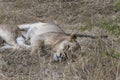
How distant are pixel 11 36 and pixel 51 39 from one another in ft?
2.38

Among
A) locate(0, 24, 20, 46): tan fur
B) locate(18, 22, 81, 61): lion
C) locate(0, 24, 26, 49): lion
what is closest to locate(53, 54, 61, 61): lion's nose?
locate(18, 22, 81, 61): lion

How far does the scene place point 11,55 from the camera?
7.88 m

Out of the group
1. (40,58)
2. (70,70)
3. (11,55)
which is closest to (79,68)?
(70,70)

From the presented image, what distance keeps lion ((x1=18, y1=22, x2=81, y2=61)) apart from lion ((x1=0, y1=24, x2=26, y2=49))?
18 cm

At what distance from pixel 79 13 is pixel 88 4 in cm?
64

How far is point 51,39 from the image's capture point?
8477mm

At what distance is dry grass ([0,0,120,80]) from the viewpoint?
6430mm

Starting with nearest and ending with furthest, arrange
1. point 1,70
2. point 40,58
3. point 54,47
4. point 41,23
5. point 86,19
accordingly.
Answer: point 1,70, point 40,58, point 54,47, point 41,23, point 86,19

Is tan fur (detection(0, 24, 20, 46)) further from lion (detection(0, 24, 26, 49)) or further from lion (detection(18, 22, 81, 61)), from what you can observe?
lion (detection(18, 22, 81, 61))

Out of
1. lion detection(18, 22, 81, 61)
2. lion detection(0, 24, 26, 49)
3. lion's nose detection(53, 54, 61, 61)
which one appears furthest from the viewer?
lion detection(0, 24, 26, 49)

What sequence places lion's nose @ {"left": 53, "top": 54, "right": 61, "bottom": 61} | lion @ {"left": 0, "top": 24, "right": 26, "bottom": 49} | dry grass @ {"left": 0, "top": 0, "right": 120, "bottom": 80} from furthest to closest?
lion @ {"left": 0, "top": 24, "right": 26, "bottom": 49}, lion's nose @ {"left": 53, "top": 54, "right": 61, "bottom": 61}, dry grass @ {"left": 0, "top": 0, "right": 120, "bottom": 80}

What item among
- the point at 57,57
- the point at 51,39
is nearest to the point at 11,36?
the point at 51,39

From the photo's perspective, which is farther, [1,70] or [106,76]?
[1,70]

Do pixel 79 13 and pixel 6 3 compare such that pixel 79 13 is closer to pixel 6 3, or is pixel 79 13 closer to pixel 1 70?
pixel 6 3
